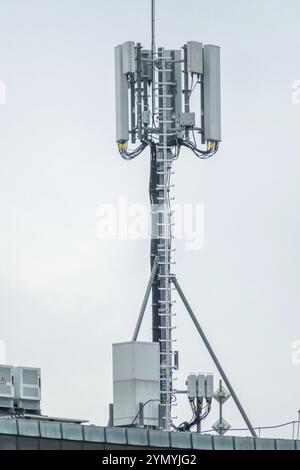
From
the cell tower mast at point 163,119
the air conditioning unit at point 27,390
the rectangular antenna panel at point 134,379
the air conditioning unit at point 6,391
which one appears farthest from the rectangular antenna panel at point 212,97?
the air conditioning unit at point 6,391

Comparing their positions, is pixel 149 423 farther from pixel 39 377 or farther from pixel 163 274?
pixel 163 274

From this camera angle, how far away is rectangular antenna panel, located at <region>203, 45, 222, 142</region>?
13675 cm

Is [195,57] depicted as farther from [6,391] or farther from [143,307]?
[6,391]

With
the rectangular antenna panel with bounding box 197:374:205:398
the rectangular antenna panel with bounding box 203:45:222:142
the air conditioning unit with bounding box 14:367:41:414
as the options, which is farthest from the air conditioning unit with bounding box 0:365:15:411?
the rectangular antenna panel with bounding box 203:45:222:142

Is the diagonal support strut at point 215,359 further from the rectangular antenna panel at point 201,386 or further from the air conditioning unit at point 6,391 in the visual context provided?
the air conditioning unit at point 6,391

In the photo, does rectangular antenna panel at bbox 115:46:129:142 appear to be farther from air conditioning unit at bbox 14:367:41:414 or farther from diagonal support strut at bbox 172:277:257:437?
air conditioning unit at bbox 14:367:41:414

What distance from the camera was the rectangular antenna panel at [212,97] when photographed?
136750 mm

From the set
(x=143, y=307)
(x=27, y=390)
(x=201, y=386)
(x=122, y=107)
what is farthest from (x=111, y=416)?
(x=122, y=107)

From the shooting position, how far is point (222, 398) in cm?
11650

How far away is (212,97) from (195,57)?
252 centimetres

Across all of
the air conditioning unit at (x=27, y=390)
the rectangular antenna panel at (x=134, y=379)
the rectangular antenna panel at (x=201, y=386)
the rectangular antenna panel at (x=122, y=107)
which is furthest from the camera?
the rectangular antenna panel at (x=122, y=107)

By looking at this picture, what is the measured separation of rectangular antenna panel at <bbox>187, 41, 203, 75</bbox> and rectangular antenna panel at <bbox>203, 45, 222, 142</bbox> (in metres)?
0.47

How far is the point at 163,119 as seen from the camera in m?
139

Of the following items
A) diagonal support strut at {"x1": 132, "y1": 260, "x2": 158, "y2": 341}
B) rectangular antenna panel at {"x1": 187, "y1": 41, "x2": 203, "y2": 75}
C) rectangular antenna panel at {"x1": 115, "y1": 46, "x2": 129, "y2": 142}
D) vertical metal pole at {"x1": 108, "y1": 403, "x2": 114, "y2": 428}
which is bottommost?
vertical metal pole at {"x1": 108, "y1": 403, "x2": 114, "y2": 428}
